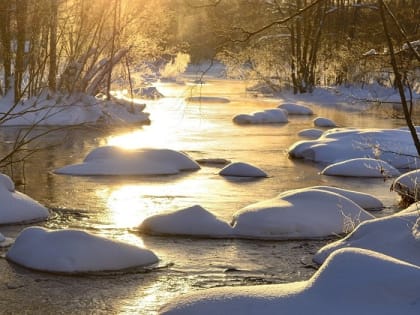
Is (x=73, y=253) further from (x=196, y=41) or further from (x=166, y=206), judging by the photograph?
(x=166, y=206)

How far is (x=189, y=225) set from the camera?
29.8 feet

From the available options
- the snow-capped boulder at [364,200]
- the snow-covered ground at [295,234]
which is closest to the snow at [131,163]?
the snow-covered ground at [295,234]

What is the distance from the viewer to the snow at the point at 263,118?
23.9 m

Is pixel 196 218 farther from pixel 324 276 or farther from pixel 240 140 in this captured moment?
pixel 240 140

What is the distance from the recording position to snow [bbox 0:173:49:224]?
9.60 metres

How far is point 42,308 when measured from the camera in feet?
20.9

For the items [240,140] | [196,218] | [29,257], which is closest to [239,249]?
[196,218]

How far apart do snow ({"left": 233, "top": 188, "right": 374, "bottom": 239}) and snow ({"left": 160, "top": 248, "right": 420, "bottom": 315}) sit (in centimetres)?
375

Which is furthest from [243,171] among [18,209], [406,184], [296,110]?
[296,110]

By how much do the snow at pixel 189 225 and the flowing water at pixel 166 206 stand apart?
0.77 ft

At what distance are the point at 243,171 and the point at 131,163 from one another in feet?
7.25

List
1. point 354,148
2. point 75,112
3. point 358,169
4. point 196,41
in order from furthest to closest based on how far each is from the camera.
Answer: point 75,112 → point 354,148 → point 358,169 → point 196,41

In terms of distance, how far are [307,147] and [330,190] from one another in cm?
565

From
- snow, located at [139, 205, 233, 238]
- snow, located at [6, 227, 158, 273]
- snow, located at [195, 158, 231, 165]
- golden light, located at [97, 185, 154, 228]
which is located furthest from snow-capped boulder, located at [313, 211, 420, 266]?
snow, located at [195, 158, 231, 165]
